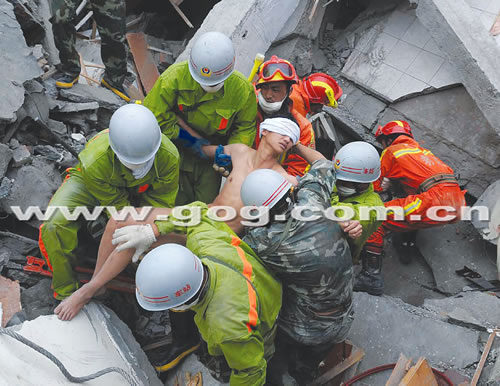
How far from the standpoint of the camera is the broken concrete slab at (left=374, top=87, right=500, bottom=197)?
554 centimetres

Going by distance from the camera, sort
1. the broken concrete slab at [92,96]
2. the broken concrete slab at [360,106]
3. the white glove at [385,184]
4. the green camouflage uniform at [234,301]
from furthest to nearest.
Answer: the broken concrete slab at [360,106]
the broken concrete slab at [92,96]
the white glove at [385,184]
the green camouflage uniform at [234,301]

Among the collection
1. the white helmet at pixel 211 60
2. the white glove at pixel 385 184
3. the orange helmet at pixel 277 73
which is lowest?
the white glove at pixel 385 184

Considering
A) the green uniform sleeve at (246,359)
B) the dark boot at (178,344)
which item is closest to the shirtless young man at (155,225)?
the dark boot at (178,344)

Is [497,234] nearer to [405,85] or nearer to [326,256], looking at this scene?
[405,85]

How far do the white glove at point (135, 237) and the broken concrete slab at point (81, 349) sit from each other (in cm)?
61

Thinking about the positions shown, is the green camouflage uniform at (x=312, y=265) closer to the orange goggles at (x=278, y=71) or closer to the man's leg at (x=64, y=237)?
the orange goggles at (x=278, y=71)

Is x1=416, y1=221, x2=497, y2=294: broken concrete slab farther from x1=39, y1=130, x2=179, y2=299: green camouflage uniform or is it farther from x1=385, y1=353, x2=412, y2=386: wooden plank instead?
x1=39, y1=130, x2=179, y2=299: green camouflage uniform

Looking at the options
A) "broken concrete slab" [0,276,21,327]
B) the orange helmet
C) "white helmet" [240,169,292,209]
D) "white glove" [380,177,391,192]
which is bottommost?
"white glove" [380,177,391,192]

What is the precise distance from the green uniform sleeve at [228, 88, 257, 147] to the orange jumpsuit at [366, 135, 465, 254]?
5.37ft

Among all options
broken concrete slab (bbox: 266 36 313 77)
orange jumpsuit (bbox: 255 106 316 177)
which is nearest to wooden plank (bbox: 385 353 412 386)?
orange jumpsuit (bbox: 255 106 316 177)

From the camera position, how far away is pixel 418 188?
476 centimetres

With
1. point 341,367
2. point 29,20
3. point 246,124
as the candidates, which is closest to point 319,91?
point 246,124

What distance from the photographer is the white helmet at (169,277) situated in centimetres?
229

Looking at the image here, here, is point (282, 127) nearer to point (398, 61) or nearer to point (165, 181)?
point (165, 181)
